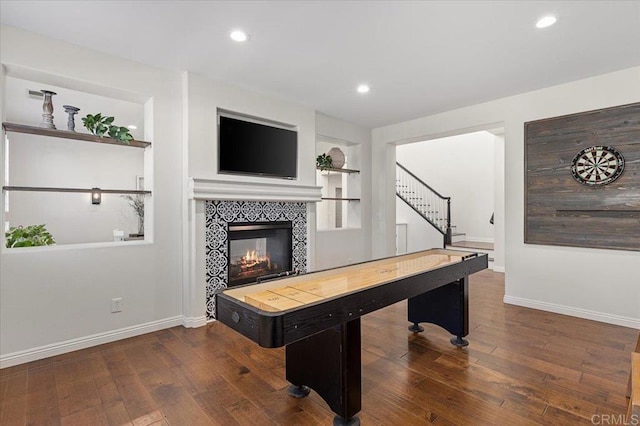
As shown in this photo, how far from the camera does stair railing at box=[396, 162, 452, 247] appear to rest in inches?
332

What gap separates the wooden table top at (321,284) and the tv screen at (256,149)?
1.98 metres

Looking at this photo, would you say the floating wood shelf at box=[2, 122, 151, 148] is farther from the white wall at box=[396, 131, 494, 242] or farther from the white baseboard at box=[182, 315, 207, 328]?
the white wall at box=[396, 131, 494, 242]

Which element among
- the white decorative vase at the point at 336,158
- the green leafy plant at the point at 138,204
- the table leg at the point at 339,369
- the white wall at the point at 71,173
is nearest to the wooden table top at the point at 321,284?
the table leg at the point at 339,369

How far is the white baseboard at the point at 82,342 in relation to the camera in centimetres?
252

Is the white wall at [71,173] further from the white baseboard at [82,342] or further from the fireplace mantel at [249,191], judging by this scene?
the white baseboard at [82,342]

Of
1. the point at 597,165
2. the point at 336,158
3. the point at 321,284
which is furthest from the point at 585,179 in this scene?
the point at 321,284

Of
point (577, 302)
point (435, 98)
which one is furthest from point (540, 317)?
Result: point (435, 98)

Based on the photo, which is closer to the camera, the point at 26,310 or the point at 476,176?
the point at 26,310

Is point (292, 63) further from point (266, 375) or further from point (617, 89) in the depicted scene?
point (617, 89)

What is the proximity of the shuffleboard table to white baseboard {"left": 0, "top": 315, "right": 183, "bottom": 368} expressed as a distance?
183 cm

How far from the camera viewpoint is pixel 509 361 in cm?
252

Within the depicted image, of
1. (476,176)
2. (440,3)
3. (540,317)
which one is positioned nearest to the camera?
(440,3)

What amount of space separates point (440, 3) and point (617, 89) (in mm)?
2575

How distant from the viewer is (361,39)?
2732 millimetres
